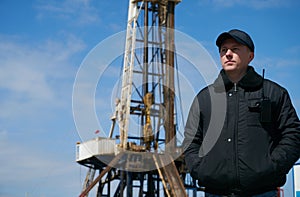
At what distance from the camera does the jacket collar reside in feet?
11.5

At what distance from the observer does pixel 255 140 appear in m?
3.38

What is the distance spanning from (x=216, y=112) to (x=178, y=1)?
26.8 meters

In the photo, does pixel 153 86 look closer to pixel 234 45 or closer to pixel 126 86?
pixel 126 86

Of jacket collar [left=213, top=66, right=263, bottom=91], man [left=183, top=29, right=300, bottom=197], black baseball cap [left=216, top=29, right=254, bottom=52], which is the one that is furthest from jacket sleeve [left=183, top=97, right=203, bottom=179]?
black baseball cap [left=216, top=29, right=254, bottom=52]

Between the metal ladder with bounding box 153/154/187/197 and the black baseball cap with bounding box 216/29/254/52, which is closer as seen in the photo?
the black baseball cap with bounding box 216/29/254/52

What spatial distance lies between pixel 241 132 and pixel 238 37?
0.54 meters

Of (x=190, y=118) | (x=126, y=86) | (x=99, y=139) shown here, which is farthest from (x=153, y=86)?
(x=190, y=118)

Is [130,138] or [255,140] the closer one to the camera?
[255,140]

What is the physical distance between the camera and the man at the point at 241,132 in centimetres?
334

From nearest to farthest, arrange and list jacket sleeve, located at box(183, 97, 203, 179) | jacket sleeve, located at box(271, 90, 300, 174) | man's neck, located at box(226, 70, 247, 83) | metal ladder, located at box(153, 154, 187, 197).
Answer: jacket sleeve, located at box(271, 90, 300, 174) < jacket sleeve, located at box(183, 97, 203, 179) < man's neck, located at box(226, 70, 247, 83) < metal ladder, located at box(153, 154, 187, 197)

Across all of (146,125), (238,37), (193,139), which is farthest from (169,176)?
(238,37)

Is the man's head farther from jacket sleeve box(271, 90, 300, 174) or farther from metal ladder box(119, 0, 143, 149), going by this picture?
metal ladder box(119, 0, 143, 149)

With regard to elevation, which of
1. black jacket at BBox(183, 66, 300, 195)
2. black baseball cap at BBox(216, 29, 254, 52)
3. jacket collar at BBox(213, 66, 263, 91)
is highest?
black baseball cap at BBox(216, 29, 254, 52)

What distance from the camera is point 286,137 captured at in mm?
3359
